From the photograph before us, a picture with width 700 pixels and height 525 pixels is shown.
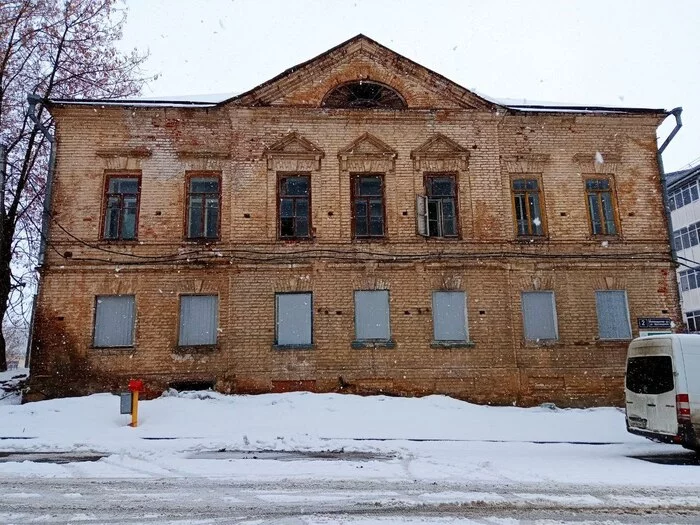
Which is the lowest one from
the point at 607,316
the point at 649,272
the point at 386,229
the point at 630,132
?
the point at 607,316

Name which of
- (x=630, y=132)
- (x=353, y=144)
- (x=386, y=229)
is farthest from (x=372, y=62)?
(x=630, y=132)

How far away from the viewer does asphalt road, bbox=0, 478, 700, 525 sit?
5.07 meters

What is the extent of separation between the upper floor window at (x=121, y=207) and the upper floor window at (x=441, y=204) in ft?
26.7

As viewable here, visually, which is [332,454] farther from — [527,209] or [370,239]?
[527,209]

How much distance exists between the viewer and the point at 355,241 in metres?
14.6

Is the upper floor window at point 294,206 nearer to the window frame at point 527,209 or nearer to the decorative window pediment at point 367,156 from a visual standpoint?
the decorative window pediment at point 367,156

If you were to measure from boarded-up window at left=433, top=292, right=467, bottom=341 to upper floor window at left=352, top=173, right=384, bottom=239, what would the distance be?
8.08 feet

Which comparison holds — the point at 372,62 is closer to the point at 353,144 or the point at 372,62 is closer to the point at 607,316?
the point at 353,144

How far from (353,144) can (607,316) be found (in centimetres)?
859

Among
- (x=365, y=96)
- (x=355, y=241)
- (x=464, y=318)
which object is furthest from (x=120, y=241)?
(x=464, y=318)

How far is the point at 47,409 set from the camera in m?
12.4

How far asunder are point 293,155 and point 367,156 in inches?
82.3

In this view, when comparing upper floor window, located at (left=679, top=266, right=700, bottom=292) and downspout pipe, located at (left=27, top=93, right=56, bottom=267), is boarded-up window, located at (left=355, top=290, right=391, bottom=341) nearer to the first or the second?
downspout pipe, located at (left=27, top=93, right=56, bottom=267)

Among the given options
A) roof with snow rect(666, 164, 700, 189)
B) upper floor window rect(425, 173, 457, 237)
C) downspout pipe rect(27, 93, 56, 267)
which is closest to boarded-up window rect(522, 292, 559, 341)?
upper floor window rect(425, 173, 457, 237)
